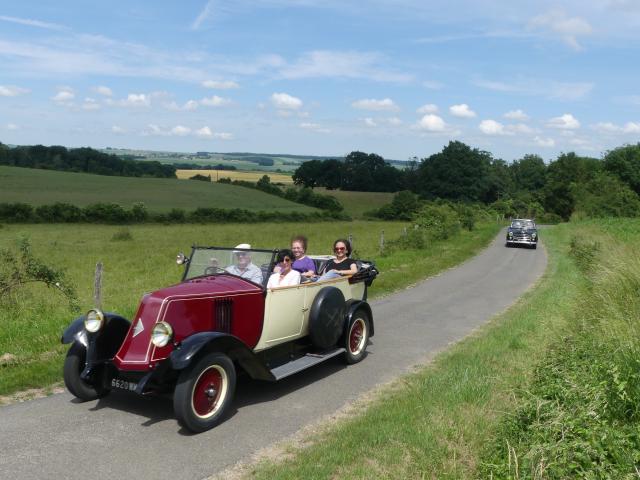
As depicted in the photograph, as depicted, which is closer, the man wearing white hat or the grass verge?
the grass verge

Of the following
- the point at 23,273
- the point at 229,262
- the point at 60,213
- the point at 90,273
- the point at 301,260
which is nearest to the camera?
the point at 229,262

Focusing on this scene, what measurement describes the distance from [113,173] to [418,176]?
165 feet

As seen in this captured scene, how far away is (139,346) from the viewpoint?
18.8 ft

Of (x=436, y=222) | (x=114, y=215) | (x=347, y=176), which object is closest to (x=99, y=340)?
(x=436, y=222)

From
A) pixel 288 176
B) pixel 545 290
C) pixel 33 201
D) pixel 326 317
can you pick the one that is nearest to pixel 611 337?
pixel 326 317

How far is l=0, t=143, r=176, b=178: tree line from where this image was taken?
94312 mm

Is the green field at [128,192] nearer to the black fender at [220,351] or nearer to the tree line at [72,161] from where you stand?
the tree line at [72,161]

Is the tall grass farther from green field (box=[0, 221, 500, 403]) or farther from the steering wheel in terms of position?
green field (box=[0, 221, 500, 403])

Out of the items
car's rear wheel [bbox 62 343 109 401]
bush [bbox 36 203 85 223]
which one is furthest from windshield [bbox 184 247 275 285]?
bush [bbox 36 203 85 223]

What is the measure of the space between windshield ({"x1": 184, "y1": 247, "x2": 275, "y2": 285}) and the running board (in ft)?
3.77

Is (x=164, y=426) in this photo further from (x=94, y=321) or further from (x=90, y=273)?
(x=90, y=273)

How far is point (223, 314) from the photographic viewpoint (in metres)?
6.18

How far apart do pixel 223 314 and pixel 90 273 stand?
15.8 metres

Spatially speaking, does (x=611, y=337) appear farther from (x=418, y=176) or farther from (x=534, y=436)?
(x=418, y=176)
